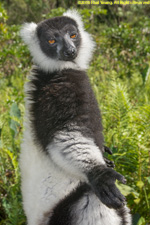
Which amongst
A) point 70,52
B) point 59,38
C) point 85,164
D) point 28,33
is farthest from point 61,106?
point 28,33

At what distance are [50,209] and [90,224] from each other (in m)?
0.37

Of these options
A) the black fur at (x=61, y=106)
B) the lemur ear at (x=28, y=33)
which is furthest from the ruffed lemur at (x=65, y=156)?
the lemur ear at (x=28, y=33)

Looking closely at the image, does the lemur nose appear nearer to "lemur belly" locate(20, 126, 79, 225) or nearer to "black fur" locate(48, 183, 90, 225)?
"lemur belly" locate(20, 126, 79, 225)

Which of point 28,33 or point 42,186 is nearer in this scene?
point 42,186

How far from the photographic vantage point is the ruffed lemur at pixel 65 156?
2.24 meters

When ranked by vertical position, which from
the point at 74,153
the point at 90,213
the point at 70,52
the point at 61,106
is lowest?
the point at 90,213

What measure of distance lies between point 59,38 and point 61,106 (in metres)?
0.94

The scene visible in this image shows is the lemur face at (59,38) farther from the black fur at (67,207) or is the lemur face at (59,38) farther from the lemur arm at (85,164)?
the black fur at (67,207)

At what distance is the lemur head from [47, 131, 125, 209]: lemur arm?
90 centimetres

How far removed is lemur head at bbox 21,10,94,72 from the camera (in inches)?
116

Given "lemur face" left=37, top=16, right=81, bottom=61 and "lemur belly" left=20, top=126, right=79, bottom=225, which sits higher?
"lemur face" left=37, top=16, right=81, bottom=61

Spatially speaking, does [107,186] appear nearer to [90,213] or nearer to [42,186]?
[90,213]

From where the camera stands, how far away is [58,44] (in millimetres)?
3041

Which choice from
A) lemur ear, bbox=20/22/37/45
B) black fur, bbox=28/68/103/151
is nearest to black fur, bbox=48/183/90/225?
black fur, bbox=28/68/103/151
